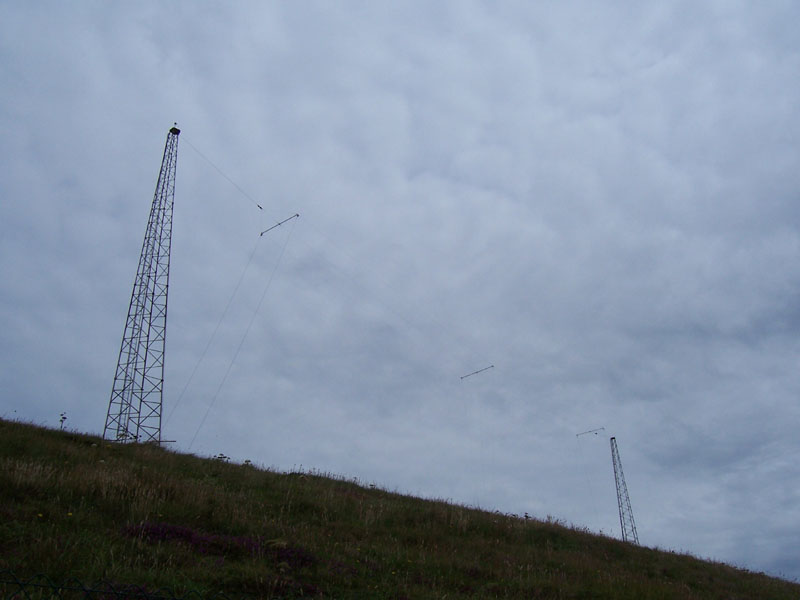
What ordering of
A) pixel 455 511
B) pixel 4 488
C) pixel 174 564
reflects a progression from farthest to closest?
pixel 455 511 → pixel 4 488 → pixel 174 564

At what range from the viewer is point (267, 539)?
437 inches

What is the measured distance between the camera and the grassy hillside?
8812 mm

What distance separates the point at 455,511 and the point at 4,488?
11298mm

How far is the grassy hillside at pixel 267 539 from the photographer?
8.81m

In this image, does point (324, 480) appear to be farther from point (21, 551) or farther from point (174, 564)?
point (21, 551)

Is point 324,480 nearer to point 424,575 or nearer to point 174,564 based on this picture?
point 424,575

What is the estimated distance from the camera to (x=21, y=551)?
320 inches

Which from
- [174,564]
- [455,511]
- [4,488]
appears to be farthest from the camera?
[455,511]

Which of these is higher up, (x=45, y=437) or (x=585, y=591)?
(x=45, y=437)

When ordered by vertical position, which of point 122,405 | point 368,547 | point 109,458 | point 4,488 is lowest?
point 368,547

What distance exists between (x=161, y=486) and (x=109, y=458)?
3296mm

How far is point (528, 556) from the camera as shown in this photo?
1381 cm

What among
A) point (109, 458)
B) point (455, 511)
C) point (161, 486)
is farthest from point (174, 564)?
point (455, 511)

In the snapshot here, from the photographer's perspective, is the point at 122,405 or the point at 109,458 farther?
the point at 122,405
